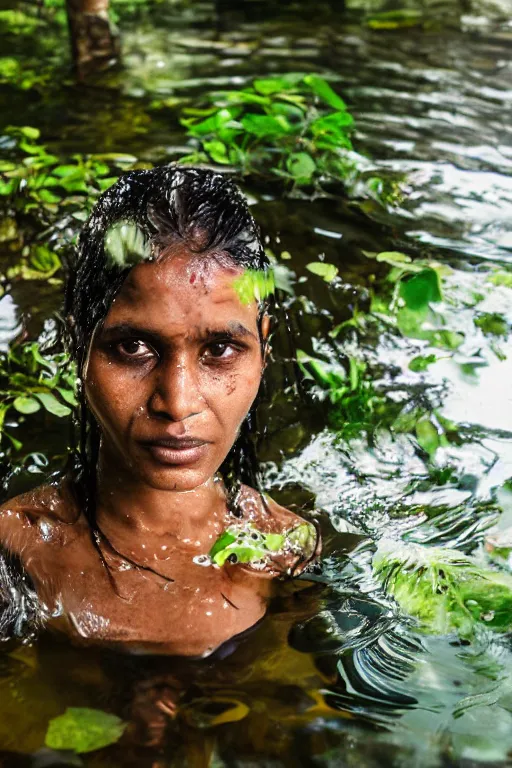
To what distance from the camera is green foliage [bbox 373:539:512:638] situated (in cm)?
261

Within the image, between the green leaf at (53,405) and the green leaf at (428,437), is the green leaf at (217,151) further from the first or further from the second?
the green leaf at (428,437)

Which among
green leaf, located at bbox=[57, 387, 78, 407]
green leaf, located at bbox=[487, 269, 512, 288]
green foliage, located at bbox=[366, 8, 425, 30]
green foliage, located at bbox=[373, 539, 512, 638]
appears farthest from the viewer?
green foliage, located at bbox=[366, 8, 425, 30]

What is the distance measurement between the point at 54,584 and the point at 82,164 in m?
2.63

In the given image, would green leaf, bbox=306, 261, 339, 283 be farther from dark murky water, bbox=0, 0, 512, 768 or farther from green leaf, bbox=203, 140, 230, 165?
green leaf, bbox=203, 140, 230, 165

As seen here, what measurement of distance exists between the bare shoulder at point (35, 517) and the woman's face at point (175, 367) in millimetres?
330

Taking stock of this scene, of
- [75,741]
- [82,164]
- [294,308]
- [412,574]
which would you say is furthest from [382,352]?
[75,741]

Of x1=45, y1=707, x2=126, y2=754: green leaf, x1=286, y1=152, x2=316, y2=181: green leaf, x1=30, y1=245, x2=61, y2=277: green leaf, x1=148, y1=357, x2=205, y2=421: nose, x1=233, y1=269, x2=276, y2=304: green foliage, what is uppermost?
x1=233, y1=269, x2=276, y2=304: green foliage

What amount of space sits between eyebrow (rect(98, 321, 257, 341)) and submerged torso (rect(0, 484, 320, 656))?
0.60 metres

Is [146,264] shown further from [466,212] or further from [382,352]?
A: [466,212]

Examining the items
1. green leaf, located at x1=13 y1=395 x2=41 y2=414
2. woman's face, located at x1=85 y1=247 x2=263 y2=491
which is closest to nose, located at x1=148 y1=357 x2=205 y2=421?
woman's face, located at x1=85 y1=247 x2=263 y2=491

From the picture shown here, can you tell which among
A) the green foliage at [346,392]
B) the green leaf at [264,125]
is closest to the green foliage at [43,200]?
the green leaf at [264,125]

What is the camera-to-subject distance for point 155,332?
7.82ft

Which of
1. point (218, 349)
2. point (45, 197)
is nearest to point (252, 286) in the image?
point (218, 349)

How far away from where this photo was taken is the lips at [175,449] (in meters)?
2.46
